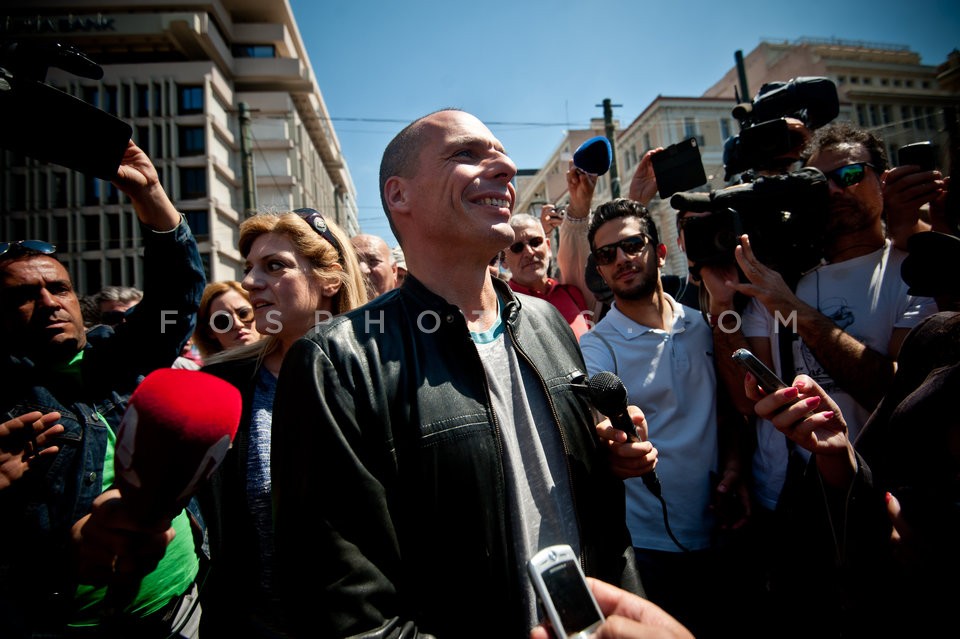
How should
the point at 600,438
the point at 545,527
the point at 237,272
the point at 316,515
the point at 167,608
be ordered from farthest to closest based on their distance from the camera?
1. the point at 237,272
2. the point at 167,608
3. the point at 600,438
4. the point at 545,527
5. the point at 316,515

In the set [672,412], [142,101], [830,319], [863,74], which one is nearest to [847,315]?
Answer: [830,319]

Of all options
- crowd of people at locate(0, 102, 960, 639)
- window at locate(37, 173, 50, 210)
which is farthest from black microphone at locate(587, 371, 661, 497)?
window at locate(37, 173, 50, 210)

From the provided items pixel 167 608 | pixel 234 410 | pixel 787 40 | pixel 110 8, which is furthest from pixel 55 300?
pixel 787 40

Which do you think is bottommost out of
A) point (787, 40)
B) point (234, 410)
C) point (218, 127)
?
point (234, 410)

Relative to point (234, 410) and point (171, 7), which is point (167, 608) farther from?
point (171, 7)

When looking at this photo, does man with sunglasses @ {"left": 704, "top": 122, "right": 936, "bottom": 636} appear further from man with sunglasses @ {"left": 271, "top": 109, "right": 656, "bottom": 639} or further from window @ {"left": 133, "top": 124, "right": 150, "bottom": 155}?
window @ {"left": 133, "top": 124, "right": 150, "bottom": 155}

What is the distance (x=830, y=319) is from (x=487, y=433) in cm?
183

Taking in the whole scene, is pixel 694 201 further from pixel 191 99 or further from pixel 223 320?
pixel 191 99

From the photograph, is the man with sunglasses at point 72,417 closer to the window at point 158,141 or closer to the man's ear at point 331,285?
the man's ear at point 331,285

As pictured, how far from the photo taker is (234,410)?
4.15ft

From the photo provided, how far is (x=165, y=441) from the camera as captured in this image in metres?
1.13

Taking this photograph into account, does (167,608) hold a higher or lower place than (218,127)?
lower

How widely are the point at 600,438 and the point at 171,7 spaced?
45.0 m

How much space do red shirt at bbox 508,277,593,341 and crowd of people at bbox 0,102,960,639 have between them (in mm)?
761
